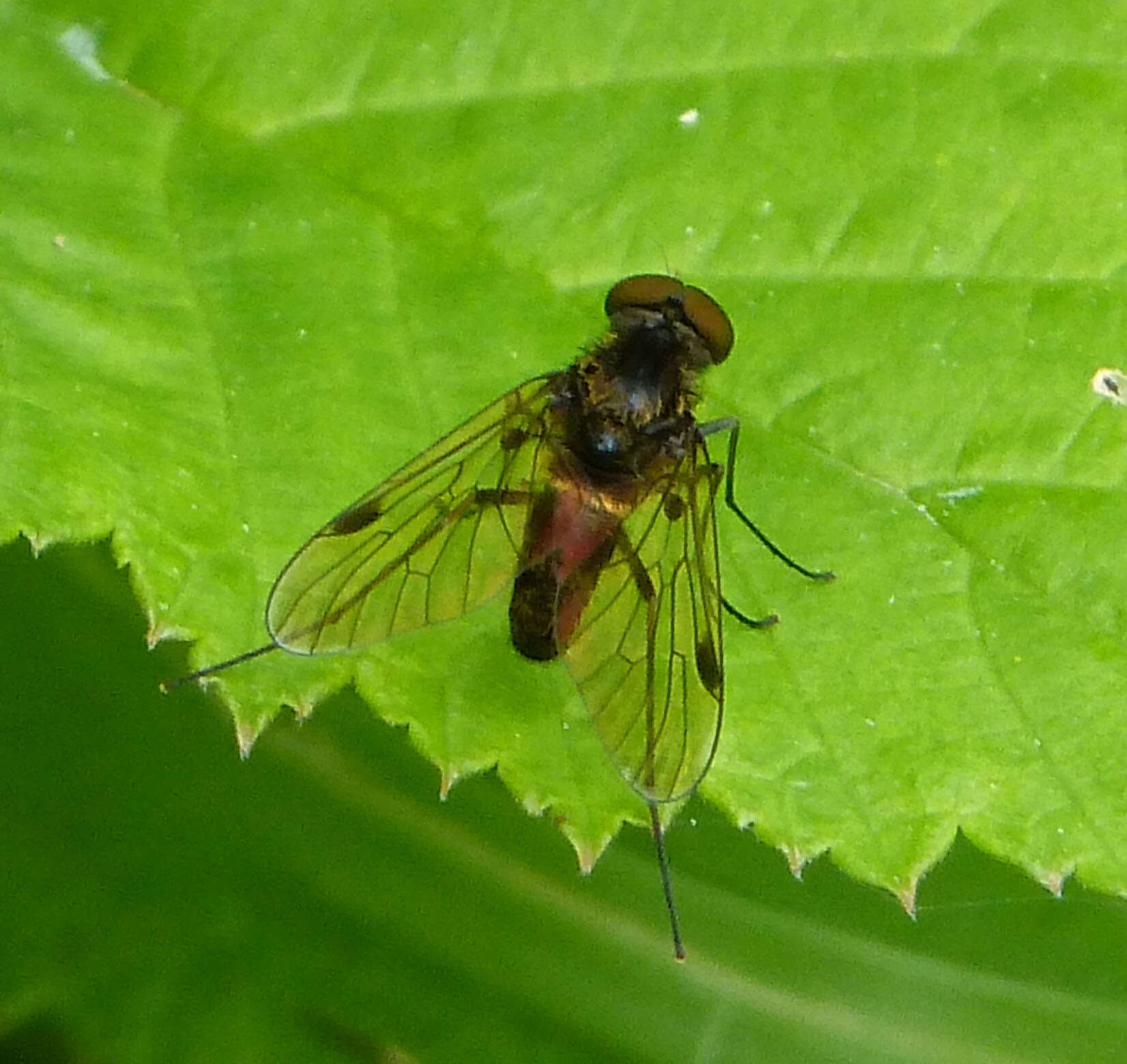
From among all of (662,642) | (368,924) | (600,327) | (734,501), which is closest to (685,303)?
(600,327)

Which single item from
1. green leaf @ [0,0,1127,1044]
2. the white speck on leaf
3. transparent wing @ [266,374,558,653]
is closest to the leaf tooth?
green leaf @ [0,0,1127,1044]

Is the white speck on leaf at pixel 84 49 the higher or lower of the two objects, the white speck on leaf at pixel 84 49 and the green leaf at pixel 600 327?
the higher

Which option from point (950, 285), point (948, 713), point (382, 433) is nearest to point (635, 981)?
point (948, 713)

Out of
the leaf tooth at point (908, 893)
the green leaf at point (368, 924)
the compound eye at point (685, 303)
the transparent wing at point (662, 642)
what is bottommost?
the green leaf at point (368, 924)

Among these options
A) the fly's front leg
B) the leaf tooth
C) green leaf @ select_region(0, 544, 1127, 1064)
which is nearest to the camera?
the leaf tooth

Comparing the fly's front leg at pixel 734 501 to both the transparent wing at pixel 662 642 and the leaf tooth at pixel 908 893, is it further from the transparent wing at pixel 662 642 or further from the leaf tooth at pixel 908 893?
the leaf tooth at pixel 908 893

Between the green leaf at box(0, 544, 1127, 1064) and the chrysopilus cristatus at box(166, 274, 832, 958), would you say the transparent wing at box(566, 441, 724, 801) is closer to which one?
the chrysopilus cristatus at box(166, 274, 832, 958)

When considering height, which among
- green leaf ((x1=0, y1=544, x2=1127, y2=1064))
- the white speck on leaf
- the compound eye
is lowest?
green leaf ((x1=0, y1=544, x2=1127, y2=1064))

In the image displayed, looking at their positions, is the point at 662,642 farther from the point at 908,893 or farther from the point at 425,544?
the point at 908,893

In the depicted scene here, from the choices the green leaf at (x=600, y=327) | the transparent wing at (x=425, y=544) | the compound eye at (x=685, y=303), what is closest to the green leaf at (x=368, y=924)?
the green leaf at (x=600, y=327)
